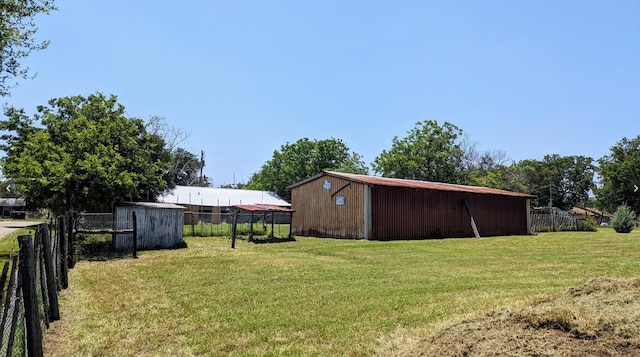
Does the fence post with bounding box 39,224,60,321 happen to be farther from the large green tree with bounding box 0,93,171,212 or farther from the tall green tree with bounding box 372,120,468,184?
the tall green tree with bounding box 372,120,468,184

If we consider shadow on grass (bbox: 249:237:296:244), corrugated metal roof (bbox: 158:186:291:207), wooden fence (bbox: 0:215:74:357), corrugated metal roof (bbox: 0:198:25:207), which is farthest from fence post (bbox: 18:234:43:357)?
corrugated metal roof (bbox: 0:198:25:207)

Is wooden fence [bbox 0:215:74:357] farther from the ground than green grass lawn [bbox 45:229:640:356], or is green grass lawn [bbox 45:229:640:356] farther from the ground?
wooden fence [bbox 0:215:74:357]

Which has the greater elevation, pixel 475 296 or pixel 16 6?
pixel 16 6

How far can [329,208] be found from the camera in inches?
958

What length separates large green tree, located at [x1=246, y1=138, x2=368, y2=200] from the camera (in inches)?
2083

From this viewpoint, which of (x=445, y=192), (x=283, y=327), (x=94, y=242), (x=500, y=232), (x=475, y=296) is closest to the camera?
(x=283, y=327)

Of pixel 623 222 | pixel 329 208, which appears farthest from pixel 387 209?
pixel 623 222

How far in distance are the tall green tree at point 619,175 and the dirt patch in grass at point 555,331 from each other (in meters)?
62.7

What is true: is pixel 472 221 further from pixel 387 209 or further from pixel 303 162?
pixel 303 162

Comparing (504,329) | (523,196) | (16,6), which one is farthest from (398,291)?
(523,196)

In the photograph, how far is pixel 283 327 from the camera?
19.1ft

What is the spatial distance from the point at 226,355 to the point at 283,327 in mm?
1166

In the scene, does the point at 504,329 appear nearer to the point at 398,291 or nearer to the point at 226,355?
the point at 226,355

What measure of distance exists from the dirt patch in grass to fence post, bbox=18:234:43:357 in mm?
3578
